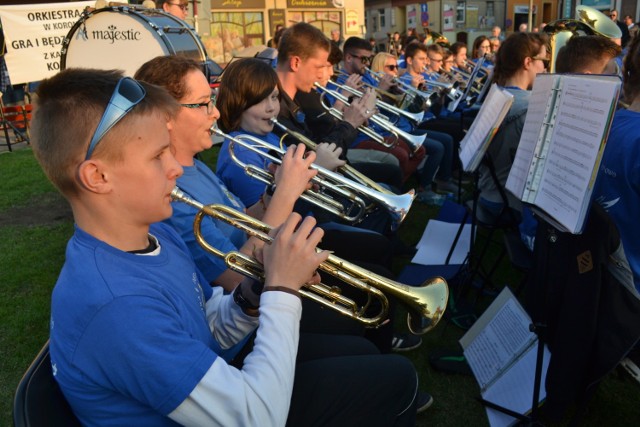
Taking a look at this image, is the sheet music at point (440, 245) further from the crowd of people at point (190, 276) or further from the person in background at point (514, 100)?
the crowd of people at point (190, 276)

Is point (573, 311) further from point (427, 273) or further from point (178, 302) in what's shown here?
point (427, 273)

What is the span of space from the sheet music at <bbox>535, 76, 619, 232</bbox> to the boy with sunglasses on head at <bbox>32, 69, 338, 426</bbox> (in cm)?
86

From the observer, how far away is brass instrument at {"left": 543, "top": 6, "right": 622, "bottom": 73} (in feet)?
15.0

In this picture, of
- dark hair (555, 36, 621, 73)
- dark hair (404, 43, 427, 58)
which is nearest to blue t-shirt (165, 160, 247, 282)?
dark hair (555, 36, 621, 73)

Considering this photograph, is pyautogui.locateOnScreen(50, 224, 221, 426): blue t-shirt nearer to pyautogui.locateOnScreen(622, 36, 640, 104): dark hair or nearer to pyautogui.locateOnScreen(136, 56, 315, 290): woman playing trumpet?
pyautogui.locateOnScreen(136, 56, 315, 290): woman playing trumpet

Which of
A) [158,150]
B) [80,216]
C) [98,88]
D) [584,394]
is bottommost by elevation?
[584,394]

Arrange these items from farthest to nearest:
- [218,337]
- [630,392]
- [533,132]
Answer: [630,392] < [533,132] < [218,337]

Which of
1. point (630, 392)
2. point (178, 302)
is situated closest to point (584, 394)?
point (630, 392)

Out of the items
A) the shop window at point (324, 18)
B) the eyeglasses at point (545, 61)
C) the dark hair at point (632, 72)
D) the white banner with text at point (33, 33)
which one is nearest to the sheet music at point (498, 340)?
the dark hair at point (632, 72)

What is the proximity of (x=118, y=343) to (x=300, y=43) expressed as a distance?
3.25 m

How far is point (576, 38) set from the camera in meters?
3.46

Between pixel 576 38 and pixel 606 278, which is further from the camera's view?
pixel 576 38

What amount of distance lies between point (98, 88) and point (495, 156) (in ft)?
8.81

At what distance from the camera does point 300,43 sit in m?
3.91
